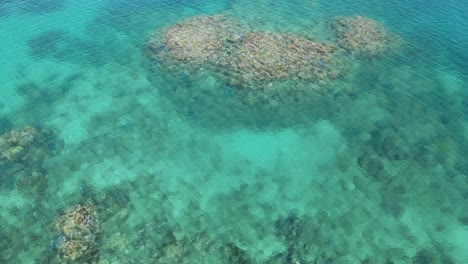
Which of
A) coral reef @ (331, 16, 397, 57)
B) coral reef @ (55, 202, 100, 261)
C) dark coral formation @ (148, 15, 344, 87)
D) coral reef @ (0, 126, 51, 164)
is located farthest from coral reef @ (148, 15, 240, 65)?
coral reef @ (55, 202, 100, 261)

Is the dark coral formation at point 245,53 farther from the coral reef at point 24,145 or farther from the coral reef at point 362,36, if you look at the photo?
Answer: the coral reef at point 24,145

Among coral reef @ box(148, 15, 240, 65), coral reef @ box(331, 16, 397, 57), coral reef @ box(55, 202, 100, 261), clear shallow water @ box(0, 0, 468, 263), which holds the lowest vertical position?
coral reef @ box(55, 202, 100, 261)

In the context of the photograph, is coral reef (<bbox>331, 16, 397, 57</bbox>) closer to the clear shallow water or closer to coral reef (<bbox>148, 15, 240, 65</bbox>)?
the clear shallow water

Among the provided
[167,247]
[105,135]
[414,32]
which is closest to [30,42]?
[105,135]

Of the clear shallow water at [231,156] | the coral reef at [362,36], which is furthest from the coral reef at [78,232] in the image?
the coral reef at [362,36]

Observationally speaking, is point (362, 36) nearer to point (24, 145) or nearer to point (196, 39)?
point (196, 39)

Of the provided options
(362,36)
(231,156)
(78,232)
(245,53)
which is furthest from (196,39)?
(78,232)
